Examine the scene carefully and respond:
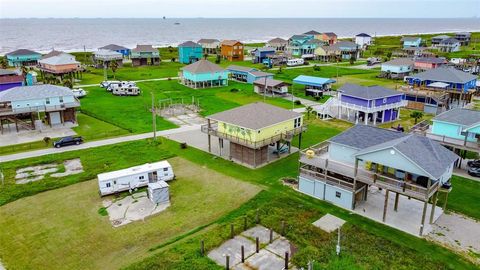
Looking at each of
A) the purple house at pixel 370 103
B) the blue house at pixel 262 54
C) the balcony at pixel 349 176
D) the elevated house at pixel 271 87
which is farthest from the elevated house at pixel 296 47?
the balcony at pixel 349 176

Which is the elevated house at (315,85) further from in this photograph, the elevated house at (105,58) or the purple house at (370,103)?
the elevated house at (105,58)

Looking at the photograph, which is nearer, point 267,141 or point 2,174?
point 2,174

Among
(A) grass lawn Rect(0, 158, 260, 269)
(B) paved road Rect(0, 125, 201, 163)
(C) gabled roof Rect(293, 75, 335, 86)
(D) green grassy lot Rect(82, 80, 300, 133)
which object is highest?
(C) gabled roof Rect(293, 75, 335, 86)

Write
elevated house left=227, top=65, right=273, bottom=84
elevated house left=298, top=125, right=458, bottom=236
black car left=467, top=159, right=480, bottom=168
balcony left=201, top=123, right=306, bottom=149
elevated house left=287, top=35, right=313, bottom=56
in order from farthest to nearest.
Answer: elevated house left=287, top=35, right=313, bottom=56, elevated house left=227, top=65, right=273, bottom=84, balcony left=201, top=123, right=306, bottom=149, black car left=467, top=159, right=480, bottom=168, elevated house left=298, top=125, right=458, bottom=236

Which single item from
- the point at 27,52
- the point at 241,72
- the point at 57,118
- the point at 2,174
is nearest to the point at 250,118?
the point at 2,174

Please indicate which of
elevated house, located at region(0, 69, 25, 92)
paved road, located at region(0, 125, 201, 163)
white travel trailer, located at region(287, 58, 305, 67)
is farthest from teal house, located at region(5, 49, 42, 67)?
white travel trailer, located at region(287, 58, 305, 67)

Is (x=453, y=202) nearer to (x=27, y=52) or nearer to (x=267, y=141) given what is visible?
(x=267, y=141)

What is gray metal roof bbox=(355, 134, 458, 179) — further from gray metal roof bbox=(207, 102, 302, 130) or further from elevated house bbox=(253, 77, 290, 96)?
elevated house bbox=(253, 77, 290, 96)
